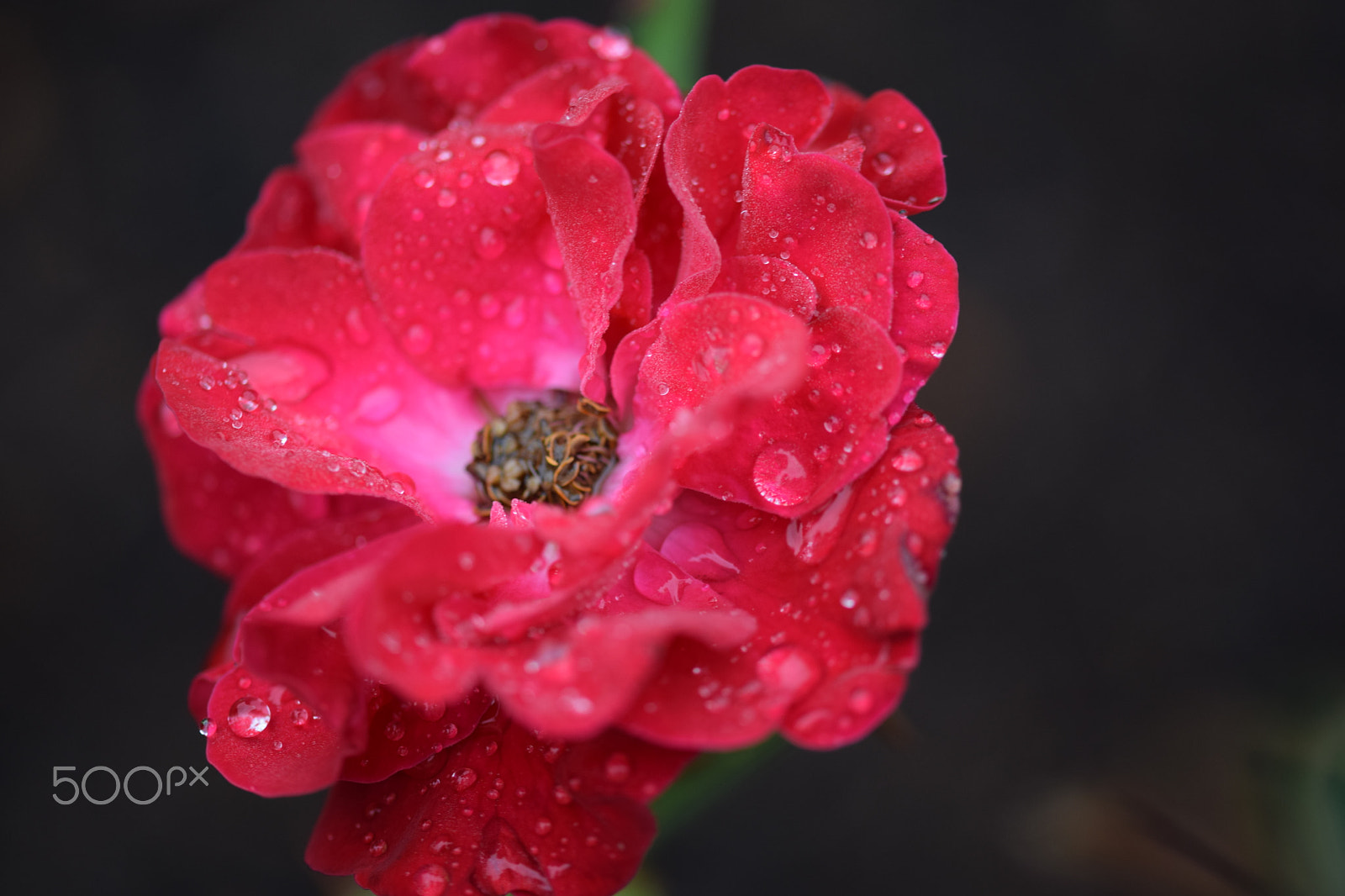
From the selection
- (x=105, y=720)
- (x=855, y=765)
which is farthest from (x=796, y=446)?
(x=105, y=720)

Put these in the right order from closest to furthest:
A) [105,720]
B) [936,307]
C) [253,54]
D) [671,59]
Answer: [936,307] < [671,59] < [105,720] < [253,54]

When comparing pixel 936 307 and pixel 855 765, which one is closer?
pixel 936 307

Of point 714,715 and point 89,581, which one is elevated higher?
point 714,715

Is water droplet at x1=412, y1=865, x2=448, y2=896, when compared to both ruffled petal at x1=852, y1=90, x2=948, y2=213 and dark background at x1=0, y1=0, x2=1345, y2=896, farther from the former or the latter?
dark background at x1=0, y1=0, x2=1345, y2=896

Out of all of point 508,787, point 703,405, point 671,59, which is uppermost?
point 671,59

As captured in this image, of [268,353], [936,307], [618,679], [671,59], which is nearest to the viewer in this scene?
[618,679]

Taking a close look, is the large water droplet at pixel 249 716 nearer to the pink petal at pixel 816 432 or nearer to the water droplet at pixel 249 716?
the water droplet at pixel 249 716

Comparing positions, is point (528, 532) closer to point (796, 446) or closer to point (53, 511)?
point (796, 446)

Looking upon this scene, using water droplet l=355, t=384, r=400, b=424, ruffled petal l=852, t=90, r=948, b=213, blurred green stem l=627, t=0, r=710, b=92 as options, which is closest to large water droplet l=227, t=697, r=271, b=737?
water droplet l=355, t=384, r=400, b=424
